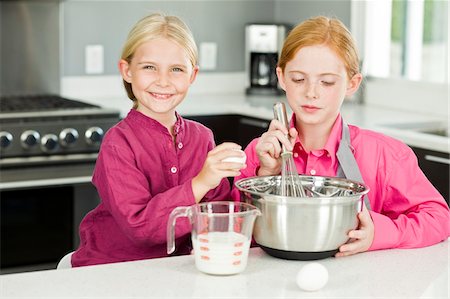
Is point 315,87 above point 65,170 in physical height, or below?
above

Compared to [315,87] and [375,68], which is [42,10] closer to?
[375,68]

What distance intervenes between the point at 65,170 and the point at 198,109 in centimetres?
64

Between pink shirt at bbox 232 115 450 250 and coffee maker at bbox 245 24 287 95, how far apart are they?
2.51 metres

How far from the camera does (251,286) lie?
4.48 ft

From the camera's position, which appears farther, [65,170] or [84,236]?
[65,170]

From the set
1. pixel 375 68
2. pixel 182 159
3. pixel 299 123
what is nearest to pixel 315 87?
pixel 299 123

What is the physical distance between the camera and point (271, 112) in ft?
11.8

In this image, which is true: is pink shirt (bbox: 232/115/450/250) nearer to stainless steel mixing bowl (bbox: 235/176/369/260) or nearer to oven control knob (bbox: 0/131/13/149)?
stainless steel mixing bowl (bbox: 235/176/369/260)

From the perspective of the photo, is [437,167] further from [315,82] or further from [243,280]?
[243,280]

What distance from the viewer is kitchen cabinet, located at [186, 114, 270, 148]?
3.76 m

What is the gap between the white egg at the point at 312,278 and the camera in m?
1.33

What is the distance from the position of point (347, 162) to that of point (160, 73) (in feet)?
1.34

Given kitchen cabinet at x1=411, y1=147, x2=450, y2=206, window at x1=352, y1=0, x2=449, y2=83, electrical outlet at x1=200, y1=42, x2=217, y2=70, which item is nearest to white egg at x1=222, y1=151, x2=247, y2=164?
kitchen cabinet at x1=411, y1=147, x2=450, y2=206

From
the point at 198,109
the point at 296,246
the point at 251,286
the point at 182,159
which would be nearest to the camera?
the point at 251,286
